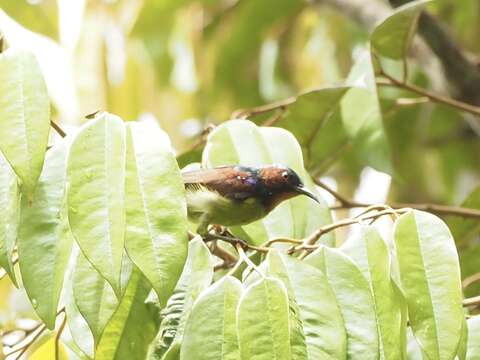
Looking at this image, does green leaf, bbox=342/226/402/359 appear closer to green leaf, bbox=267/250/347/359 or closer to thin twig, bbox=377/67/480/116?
green leaf, bbox=267/250/347/359

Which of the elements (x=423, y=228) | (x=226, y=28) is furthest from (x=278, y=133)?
(x=226, y=28)

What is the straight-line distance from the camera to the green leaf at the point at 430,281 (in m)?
1.09

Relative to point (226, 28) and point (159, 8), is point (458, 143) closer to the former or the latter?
point (226, 28)

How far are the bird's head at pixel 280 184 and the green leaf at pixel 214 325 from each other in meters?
0.34

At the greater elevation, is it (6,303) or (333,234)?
(333,234)

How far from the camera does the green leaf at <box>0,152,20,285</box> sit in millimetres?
1062

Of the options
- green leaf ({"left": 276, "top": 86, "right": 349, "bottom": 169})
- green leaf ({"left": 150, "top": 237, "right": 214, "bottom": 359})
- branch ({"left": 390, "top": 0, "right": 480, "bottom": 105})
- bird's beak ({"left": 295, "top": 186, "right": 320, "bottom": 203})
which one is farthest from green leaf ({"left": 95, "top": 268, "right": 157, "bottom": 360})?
branch ({"left": 390, "top": 0, "right": 480, "bottom": 105})

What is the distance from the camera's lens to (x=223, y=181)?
1384 millimetres

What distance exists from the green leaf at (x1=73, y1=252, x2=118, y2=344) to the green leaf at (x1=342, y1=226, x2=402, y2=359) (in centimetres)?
30

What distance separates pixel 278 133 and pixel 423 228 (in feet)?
1.22

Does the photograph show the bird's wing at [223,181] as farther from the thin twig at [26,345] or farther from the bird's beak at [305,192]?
the thin twig at [26,345]

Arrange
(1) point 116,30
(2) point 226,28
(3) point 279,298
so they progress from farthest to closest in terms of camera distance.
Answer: (2) point 226,28 → (1) point 116,30 → (3) point 279,298

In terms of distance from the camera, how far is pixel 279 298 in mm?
1038

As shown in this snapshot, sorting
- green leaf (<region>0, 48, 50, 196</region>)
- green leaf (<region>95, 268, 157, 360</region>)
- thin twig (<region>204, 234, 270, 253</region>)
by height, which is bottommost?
green leaf (<region>95, 268, 157, 360</region>)
